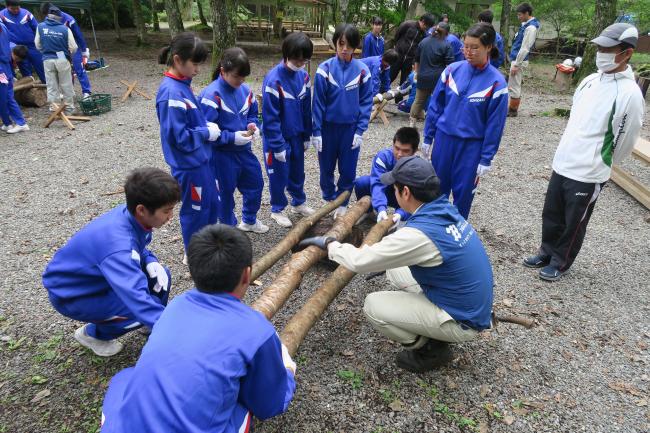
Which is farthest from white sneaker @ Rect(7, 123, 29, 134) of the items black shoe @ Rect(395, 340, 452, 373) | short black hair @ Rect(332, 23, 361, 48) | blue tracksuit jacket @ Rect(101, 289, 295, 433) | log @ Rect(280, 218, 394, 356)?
black shoe @ Rect(395, 340, 452, 373)

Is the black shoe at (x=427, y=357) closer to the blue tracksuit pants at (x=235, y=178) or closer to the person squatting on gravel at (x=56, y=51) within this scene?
the blue tracksuit pants at (x=235, y=178)

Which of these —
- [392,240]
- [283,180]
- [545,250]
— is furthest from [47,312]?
[545,250]

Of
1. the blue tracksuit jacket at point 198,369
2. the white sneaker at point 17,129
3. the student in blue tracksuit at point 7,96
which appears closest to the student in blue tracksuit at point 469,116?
the blue tracksuit jacket at point 198,369

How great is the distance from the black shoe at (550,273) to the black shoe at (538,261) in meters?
0.16

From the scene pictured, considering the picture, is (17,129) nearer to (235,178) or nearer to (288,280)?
(235,178)

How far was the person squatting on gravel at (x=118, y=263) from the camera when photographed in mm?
2497

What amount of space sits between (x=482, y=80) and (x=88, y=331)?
4.30 m

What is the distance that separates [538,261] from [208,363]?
4.27 meters

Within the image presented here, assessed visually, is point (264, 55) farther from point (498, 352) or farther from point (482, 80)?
Result: point (498, 352)

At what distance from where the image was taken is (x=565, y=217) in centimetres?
450

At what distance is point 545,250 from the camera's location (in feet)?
15.7

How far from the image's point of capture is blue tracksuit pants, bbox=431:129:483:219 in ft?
15.1

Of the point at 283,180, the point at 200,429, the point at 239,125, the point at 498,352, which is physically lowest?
the point at 498,352

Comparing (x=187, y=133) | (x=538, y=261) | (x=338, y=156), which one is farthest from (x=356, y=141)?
(x=538, y=261)
